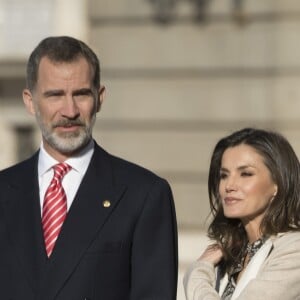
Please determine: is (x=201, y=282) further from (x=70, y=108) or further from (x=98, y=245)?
(x=70, y=108)

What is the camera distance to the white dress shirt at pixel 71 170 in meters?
4.79

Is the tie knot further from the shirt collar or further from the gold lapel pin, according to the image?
the gold lapel pin

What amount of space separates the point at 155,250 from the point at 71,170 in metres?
0.40

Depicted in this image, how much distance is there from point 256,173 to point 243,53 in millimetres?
5413

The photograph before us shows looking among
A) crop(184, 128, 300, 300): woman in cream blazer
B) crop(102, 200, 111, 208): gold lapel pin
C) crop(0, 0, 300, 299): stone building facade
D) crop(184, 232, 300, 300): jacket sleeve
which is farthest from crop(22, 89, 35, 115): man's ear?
crop(0, 0, 300, 299): stone building facade

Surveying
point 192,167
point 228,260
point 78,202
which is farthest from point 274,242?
point 192,167

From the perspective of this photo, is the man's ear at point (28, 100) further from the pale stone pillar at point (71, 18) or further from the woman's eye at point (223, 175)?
the pale stone pillar at point (71, 18)

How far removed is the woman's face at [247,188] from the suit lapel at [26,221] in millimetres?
665

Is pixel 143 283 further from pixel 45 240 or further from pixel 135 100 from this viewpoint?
→ pixel 135 100

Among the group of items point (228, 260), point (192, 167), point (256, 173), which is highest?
point (256, 173)

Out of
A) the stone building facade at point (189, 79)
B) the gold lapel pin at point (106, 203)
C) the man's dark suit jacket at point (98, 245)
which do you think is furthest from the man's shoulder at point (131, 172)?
the stone building facade at point (189, 79)

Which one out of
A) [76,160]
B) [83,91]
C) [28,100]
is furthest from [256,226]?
[28,100]

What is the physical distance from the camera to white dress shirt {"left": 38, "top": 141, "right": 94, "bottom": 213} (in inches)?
189

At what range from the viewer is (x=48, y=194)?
4770mm
